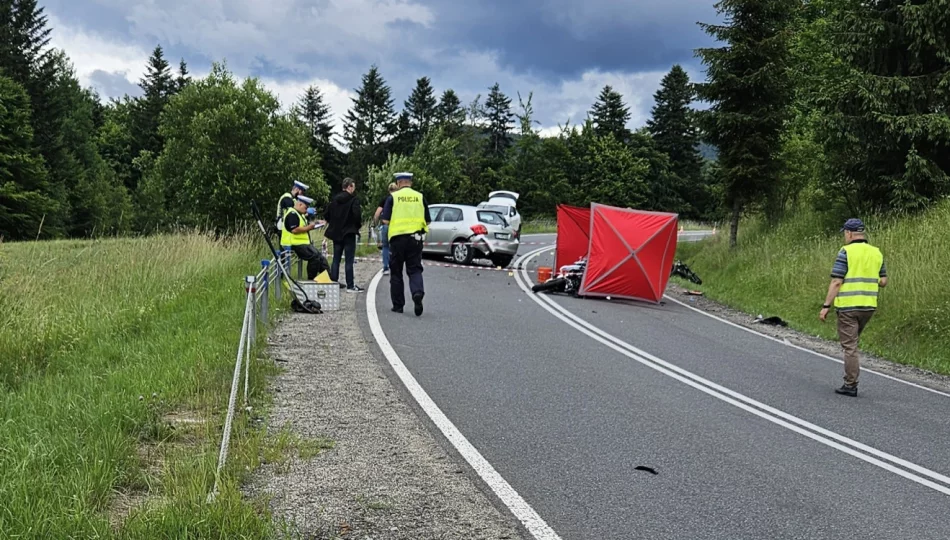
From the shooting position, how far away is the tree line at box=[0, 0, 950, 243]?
17.5 metres

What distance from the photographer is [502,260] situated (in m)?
21.8

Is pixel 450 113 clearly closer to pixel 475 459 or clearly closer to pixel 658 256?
pixel 658 256

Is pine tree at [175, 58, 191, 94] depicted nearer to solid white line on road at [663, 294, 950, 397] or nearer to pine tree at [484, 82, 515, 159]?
pine tree at [484, 82, 515, 159]

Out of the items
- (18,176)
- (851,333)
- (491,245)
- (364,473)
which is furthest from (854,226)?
(18,176)

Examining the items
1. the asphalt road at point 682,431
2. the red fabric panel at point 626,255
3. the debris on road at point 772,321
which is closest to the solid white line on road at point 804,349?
the asphalt road at point 682,431

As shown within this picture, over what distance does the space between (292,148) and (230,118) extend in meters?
2.99

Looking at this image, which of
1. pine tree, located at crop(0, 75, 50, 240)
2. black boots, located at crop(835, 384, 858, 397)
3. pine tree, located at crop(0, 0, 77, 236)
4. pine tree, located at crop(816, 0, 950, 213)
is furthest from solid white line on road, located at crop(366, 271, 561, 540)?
pine tree, located at crop(0, 0, 77, 236)

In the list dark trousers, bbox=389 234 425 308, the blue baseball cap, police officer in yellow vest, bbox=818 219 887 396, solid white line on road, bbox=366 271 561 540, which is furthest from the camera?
dark trousers, bbox=389 234 425 308

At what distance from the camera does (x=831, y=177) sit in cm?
1925

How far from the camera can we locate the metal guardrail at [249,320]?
4.56 m

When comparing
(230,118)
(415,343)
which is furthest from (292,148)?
(415,343)

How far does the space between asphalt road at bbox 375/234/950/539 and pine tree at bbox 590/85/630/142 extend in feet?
219

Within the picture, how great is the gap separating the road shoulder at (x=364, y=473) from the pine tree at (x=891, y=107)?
1454 centimetres

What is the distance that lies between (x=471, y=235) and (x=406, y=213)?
9905 mm
